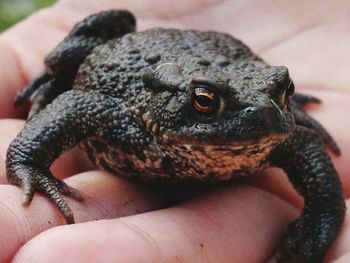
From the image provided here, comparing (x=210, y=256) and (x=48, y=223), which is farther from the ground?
(x=48, y=223)

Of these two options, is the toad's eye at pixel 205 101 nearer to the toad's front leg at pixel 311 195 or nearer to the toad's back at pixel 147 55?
the toad's back at pixel 147 55

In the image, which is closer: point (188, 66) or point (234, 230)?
point (234, 230)

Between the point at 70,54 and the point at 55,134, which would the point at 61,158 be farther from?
the point at 70,54

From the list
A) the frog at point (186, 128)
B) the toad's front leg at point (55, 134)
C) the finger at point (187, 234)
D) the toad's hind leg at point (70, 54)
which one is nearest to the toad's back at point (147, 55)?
the frog at point (186, 128)

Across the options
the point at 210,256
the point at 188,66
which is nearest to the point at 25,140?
the point at 188,66

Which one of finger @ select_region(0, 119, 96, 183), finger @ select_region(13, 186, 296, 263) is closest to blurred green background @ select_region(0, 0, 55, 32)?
finger @ select_region(0, 119, 96, 183)

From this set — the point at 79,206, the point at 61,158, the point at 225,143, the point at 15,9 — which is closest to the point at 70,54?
the point at 61,158

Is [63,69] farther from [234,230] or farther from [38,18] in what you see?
[234,230]
